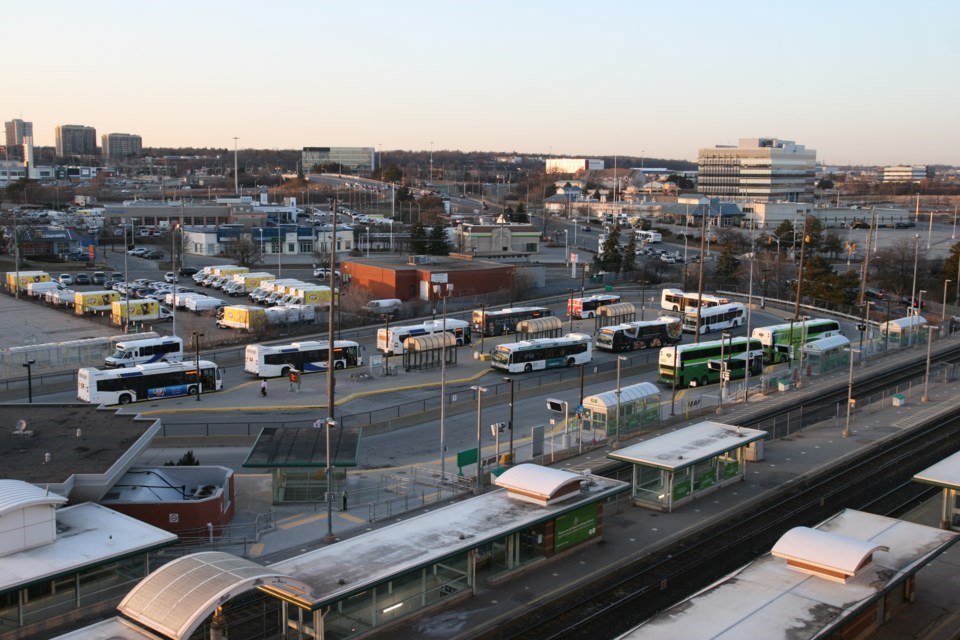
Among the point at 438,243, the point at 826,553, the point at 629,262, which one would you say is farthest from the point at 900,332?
the point at 438,243

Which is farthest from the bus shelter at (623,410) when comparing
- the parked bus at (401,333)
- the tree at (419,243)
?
the tree at (419,243)

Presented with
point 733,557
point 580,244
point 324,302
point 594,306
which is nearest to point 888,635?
point 733,557

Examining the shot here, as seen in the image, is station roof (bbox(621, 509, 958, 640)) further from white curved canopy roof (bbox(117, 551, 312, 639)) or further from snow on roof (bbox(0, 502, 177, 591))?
snow on roof (bbox(0, 502, 177, 591))

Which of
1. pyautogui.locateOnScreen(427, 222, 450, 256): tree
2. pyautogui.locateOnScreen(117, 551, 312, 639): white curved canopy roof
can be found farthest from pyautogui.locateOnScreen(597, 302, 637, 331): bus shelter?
pyautogui.locateOnScreen(117, 551, 312, 639): white curved canopy roof

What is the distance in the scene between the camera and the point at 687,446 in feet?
85.9

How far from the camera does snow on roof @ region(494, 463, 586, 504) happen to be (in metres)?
21.2

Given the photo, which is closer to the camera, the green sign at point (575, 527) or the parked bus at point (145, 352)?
the green sign at point (575, 527)

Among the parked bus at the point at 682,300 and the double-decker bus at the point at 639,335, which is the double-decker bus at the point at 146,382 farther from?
the parked bus at the point at 682,300

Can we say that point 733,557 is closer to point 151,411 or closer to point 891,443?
point 891,443

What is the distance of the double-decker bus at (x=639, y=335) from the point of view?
4962cm

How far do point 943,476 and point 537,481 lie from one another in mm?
10079

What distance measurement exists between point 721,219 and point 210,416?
101m

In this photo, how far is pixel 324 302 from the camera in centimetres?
6109

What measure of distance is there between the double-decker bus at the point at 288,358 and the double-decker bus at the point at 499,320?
10.3 metres
